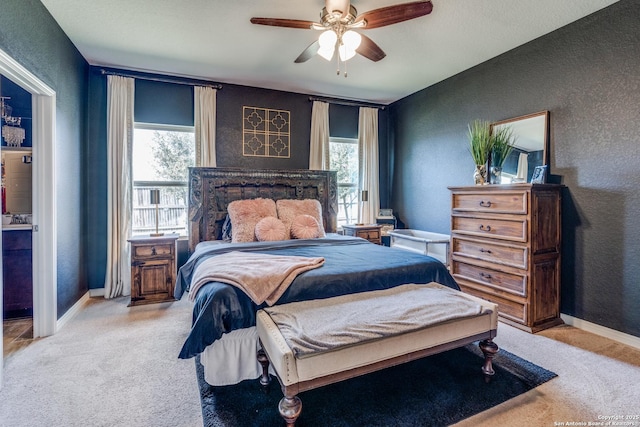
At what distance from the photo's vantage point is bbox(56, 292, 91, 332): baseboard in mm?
2886

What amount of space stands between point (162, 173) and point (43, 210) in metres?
1.55

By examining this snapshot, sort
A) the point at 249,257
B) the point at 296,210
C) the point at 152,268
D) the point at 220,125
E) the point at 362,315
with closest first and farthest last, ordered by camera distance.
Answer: the point at 362,315
the point at 249,257
the point at 152,268
the point at 296,210
the point at 220,125

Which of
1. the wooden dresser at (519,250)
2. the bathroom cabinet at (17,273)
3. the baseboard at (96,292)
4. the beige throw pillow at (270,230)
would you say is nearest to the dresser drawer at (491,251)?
the wooden dresser at (519,250)

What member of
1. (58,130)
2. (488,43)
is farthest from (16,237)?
(488,43)

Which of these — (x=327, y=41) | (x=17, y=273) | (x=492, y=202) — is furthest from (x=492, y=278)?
(x=17, y=273)

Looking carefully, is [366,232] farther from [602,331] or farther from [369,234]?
[602,331]

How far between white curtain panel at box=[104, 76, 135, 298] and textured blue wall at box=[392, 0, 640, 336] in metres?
4.50

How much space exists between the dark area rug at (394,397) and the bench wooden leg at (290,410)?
20cm

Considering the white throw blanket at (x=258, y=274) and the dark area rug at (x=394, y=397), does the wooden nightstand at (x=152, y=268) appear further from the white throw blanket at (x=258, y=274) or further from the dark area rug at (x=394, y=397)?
the dark area rug at (x=394, y=397)

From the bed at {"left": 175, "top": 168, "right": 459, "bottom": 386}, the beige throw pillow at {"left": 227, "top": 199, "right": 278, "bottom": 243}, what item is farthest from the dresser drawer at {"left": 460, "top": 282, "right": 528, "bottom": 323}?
the beige throw pillow at {"left": 227, "top": 199, "right": 278, "bottom": 243}

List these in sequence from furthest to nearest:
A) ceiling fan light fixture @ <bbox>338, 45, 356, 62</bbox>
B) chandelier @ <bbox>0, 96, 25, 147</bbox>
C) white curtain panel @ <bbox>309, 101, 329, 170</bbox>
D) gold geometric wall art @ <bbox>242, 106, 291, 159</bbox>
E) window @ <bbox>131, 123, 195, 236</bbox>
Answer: white curtain panel @ <bbox>309, 101, 329, 170</bbox> < gold geometric wall art @ <bbox>242, 106, 291, 159</bbox> < window @ <bbox>131, 123, 195, 236</bbox> < chandelier @ <bbox>0, 96, 25, 147</bbox> < ceiling fan light fixture @ <bbox>338, 45, 356, 62</bbox>

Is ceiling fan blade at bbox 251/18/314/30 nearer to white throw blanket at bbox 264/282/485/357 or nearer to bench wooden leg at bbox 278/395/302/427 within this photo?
white throw blanket at bbox 264/282/485/357

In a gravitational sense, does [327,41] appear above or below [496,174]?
above

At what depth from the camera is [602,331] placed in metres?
2.72
